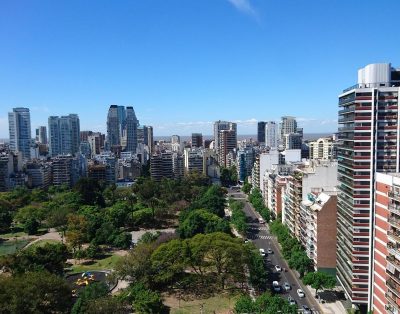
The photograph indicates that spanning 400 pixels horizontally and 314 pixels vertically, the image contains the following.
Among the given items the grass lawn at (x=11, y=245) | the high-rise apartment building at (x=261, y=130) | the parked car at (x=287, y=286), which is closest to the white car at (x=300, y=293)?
the parked car at (x=287, y=286)

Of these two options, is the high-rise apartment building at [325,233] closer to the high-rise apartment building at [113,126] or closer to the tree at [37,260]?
the tree at [37,260]

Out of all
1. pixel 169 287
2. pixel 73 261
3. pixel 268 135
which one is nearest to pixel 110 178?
pixel 73 261

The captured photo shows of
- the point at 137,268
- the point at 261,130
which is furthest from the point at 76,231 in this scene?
the point at 261,130

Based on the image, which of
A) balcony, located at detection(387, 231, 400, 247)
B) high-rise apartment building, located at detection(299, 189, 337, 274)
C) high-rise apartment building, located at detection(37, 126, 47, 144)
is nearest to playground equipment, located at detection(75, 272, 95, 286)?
high-rise apartment building, located at detection(299, 189, 337, 274)

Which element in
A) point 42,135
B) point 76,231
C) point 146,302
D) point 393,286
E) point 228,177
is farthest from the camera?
point 42,135

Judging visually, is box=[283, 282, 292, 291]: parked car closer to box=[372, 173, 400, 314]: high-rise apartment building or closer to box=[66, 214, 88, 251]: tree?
box=[372, 173, 400, 314]: high-rise apartment building

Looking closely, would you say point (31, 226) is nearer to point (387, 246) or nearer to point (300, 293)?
point (300, 293)
